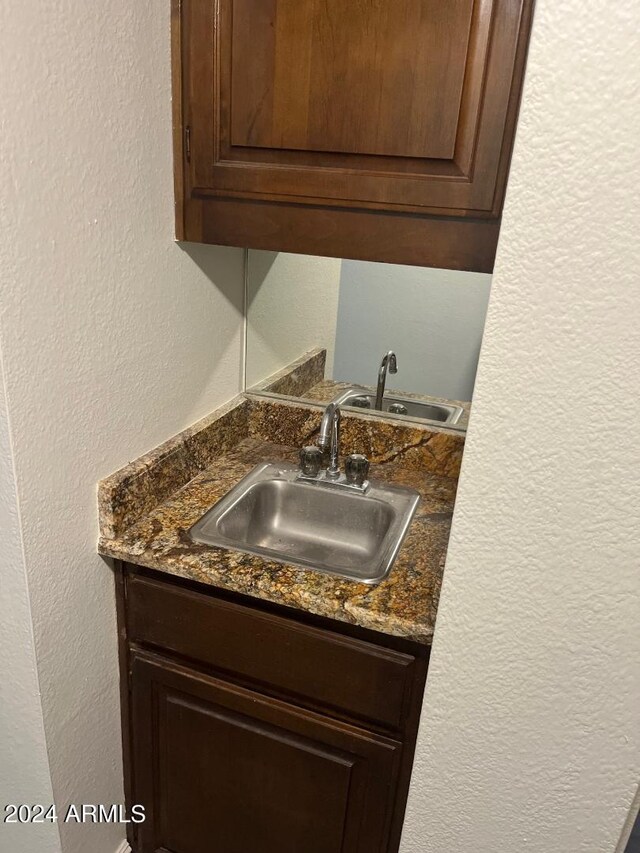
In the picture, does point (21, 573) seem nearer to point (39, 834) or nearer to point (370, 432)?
point (39, 834)

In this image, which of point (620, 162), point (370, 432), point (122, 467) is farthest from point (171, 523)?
point (620, 162)

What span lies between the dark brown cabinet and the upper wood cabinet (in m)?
0.70

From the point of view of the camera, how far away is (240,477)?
56.5 inches

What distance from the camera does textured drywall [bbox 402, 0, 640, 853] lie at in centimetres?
59

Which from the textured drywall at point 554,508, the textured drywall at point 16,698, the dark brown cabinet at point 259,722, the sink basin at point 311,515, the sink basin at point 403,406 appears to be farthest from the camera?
the sink basin at point 403,406

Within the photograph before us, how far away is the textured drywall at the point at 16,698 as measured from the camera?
0.97m

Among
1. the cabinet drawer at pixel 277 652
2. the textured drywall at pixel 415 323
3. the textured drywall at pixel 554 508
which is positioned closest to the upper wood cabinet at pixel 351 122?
the textured drywall at pixel 415 323

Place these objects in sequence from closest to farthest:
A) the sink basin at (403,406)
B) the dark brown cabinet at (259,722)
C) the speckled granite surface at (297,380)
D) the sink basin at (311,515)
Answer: the dark brown cabinet at (259,722) < the sink basin at (311,515) < the sink basin at (403,406) < the speckled granite surface at (297,380)

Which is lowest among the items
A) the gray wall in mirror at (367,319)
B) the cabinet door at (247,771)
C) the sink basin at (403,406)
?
the cabinet door at (247,771)

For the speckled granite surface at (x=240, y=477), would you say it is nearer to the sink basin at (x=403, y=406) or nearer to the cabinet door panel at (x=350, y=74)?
the sink basin at (x=403, y=406)

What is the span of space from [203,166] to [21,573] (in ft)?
2.61

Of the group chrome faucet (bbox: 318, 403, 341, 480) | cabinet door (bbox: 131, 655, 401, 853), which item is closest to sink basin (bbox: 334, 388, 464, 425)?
chrome faucet (bbox: 318, 403, 341, 480)

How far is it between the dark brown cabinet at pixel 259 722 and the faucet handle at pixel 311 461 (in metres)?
0.40

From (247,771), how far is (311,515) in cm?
55
